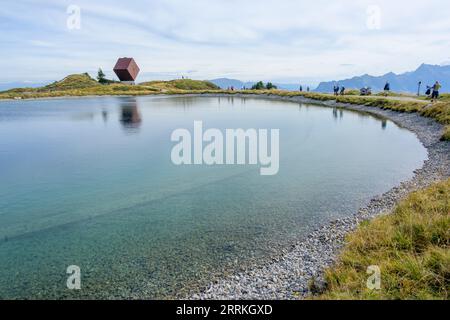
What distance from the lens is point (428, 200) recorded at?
13.2 m

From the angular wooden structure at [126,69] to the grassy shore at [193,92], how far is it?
15668 mm

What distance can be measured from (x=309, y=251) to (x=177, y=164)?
17.2 m

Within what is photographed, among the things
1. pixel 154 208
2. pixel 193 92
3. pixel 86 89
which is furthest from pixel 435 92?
pixel 86 89

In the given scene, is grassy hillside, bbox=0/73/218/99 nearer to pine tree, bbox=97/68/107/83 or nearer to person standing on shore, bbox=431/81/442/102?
pine tree, bbox=97/68/107/83

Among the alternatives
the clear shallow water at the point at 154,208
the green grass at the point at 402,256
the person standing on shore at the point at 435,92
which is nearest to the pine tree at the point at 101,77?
the clear shallow water at the point at 154,208

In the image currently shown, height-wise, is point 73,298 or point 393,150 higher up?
point 393,150

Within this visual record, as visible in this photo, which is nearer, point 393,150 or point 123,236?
point 123,236

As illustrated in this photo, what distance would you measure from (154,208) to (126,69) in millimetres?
175285

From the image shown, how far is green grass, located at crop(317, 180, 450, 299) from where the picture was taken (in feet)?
25.4

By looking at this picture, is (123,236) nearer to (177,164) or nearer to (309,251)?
(309,251)

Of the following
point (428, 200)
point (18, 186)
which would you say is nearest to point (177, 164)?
point (18, 186)
